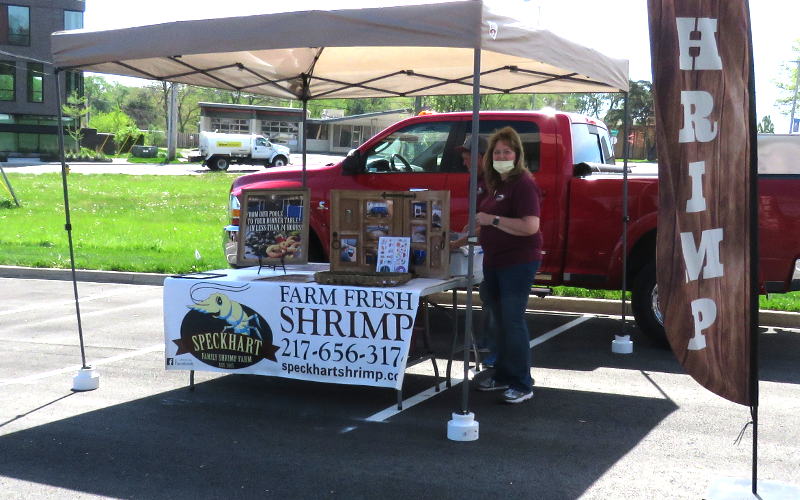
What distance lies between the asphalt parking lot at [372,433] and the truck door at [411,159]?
2.26m

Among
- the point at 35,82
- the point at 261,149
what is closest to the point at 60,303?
the point at 261,149

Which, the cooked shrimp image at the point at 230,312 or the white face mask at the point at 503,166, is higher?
the white face mask at the point at 503,166

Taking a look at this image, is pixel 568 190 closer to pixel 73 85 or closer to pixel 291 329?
pixel 291 329

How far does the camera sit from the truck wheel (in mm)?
8773

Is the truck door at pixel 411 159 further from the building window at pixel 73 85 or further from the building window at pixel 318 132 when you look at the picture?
the building window at pixel 318 132

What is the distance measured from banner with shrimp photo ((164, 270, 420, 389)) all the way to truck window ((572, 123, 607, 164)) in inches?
145

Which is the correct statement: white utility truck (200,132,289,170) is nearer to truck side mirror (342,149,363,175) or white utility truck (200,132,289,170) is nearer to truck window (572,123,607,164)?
truck side mirror (342,149,363,175)

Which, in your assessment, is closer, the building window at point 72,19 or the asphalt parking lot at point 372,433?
the asphalt parking lot at point 372,433

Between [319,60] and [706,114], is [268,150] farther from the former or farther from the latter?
[706,114]

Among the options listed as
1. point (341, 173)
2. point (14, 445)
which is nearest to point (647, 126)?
point (341, 173)

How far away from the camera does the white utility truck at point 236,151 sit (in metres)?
52.9

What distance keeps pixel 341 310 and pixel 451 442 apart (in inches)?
47.9

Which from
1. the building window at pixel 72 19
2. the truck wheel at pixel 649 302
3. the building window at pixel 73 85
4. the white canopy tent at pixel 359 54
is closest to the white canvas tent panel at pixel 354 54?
the white canopy tent at pixel 359 54

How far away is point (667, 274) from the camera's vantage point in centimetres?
447
